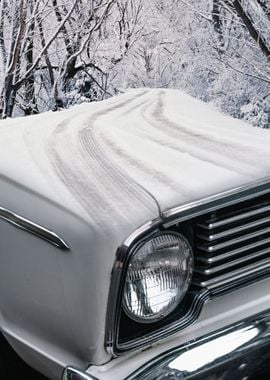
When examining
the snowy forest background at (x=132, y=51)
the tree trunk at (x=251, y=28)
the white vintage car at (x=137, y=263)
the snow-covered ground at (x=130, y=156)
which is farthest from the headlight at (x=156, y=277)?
the snowy forest background at (x=132, y=51)

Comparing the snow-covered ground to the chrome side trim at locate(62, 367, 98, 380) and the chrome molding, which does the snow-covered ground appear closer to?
the chrome molding

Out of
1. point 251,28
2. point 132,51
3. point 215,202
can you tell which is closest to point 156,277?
point 215,202

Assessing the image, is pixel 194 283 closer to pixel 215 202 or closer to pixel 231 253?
pixel 231 253

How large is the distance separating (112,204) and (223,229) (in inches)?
13.4

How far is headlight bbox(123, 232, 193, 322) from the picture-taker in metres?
1.68

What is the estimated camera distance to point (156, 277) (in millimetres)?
1704

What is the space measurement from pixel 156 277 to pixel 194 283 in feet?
0.55

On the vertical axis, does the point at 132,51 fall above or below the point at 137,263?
below

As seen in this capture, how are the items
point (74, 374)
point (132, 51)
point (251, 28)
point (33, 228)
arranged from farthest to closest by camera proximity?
point (132, 51)
point (251, 28)
point (33, 228)
point (74, 374)

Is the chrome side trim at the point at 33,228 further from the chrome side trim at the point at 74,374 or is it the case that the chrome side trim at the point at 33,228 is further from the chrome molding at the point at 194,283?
the chrome side trim at the point at 74,374

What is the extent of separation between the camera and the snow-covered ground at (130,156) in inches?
69.5

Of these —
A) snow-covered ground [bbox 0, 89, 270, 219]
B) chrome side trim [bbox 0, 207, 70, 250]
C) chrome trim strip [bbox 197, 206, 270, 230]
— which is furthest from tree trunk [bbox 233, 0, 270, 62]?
chrome side trim [bbox 0, 207, 70, 250]

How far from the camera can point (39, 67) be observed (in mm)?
8023

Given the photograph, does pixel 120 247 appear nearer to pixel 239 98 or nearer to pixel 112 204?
→ pixel 112 204
